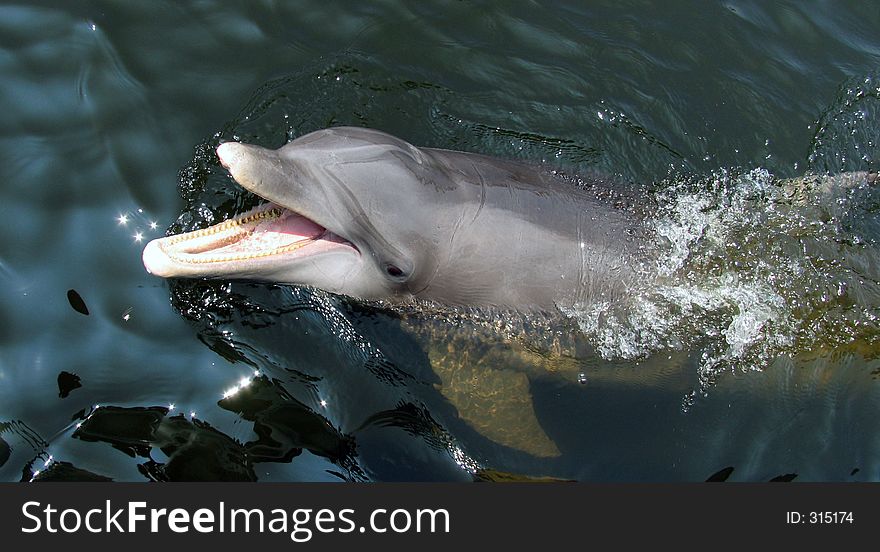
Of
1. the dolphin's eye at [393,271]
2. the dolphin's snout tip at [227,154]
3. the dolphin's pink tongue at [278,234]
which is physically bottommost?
the dolphin's eye at [393,271]

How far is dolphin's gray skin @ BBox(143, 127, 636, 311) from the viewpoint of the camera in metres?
5.77

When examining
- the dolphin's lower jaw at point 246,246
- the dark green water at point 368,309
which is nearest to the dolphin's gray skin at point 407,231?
the dolphin's lower jaw at point 246,246

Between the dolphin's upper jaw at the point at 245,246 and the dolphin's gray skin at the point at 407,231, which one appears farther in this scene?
the dolphin's gray skin at the point at 407,231

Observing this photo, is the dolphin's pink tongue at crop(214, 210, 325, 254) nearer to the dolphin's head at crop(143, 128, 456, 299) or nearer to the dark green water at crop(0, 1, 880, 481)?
the dolphin's head at crop(143, 128, 456, 299)

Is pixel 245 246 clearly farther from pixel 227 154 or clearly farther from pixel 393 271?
pixel 393 271

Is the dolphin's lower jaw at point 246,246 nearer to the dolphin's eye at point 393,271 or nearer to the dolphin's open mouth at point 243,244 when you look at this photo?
the dolphin's open mouth at point 243,244

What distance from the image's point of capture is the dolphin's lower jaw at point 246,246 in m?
5.67

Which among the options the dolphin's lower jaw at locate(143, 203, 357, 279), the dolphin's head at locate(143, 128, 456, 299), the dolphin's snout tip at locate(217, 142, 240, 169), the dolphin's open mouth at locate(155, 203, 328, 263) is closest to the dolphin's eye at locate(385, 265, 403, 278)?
the dolphin's head at locate(143, 128, 456, 299)

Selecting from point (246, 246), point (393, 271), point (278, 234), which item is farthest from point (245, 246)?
point (393, 271)

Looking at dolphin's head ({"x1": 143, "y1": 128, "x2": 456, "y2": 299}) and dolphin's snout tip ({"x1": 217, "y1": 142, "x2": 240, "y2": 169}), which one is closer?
dolphin's snout tip ({"x1": 217, "y1": 142, "x2": 240, "y2": 169})

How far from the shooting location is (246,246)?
6.01 metres

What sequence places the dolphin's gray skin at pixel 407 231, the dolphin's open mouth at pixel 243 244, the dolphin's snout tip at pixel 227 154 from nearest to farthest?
the dolphin's snout tip at pixel 227 154, the dolphin's open mouth at pixel 243 244, the dolphin's gray skin at pixel 407 231

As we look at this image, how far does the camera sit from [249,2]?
8453mm

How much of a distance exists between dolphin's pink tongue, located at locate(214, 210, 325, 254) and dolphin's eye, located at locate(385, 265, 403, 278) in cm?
56
